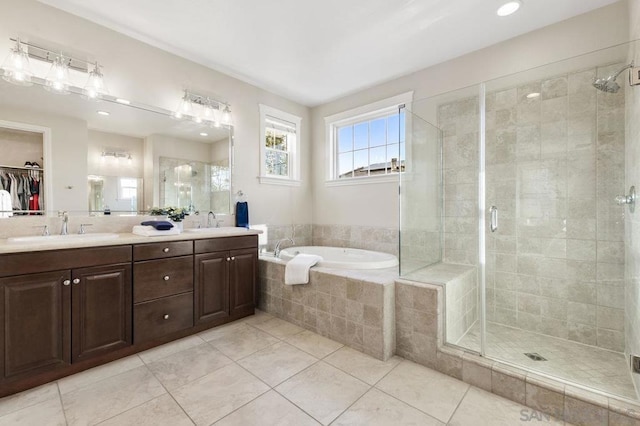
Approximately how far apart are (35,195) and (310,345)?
239 cm

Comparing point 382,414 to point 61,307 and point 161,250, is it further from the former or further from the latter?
point 61,307

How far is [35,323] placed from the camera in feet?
5.46

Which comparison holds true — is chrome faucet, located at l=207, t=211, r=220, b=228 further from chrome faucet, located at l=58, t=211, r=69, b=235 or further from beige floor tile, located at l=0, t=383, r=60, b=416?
beige floor tile, located at l=0, t=383, r=60, b=416

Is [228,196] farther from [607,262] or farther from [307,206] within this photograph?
[607,262]

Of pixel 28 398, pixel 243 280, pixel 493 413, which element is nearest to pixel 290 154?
pixel 243 280

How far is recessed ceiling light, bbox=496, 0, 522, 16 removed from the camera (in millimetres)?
2062

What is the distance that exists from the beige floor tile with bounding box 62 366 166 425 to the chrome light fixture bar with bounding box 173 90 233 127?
7.57 ft

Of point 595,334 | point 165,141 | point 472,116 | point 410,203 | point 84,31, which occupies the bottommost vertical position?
point 595,334

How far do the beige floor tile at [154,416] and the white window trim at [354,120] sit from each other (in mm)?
2852

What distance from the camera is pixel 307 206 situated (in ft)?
13.4

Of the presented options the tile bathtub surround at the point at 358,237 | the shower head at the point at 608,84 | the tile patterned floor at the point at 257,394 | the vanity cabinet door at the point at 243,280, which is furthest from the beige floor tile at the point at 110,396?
the shower head at the point at 608,84

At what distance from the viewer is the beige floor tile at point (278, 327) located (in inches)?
97.0

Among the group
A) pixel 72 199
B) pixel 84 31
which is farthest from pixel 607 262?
pixel 84 31

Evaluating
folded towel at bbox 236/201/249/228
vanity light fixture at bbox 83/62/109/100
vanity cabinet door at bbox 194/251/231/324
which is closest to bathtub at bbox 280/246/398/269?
folded towel at bbox 236/201/249/228
